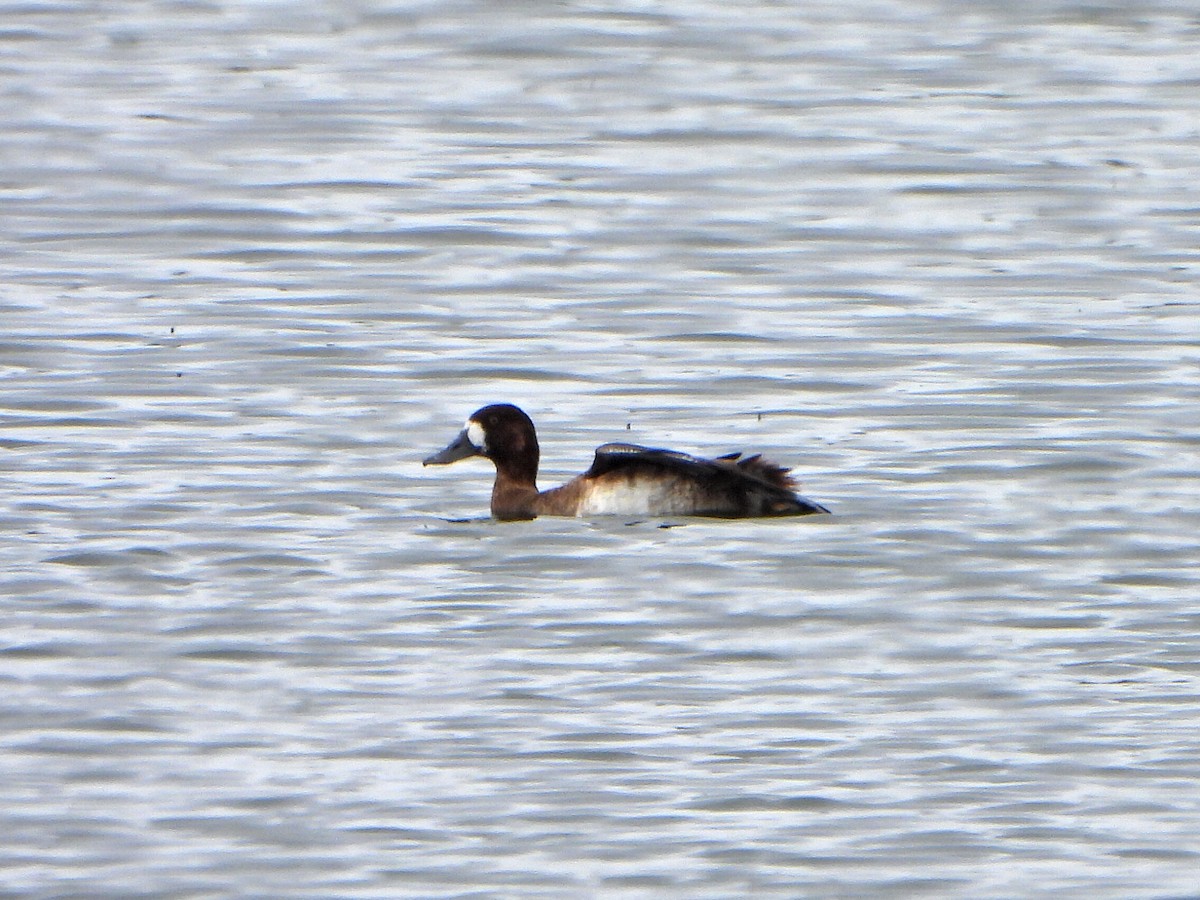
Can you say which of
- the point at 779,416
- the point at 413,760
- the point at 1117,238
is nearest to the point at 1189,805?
the point at 413,760

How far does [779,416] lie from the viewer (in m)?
13.6

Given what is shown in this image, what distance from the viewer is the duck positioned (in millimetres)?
11680

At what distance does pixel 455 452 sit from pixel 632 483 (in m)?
1.04

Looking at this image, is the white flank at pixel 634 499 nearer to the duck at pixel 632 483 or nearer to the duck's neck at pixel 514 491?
the duck at pixel 632 483

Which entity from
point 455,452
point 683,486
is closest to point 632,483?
point 683,486

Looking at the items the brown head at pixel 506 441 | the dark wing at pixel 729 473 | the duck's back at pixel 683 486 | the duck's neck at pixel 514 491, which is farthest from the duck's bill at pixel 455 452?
the dark wing at pixel 729 473

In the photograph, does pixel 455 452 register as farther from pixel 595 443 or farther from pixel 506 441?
pixel 595 443

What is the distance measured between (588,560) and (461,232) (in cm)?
713

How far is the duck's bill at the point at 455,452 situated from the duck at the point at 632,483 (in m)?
0.04

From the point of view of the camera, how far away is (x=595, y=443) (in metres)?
13.2

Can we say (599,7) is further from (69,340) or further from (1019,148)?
(69,340)

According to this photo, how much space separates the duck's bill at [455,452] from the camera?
40.7 ft

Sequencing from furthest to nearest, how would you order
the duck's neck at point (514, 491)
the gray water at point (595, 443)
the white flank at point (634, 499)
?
1. the duck's neck at point (514, 491)
2. the white flank at point (634, 499)
3. the gray water at point (595, 443)

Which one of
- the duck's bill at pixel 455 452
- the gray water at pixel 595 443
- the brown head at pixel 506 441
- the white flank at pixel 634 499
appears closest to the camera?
the gray water at pixel 595 443
